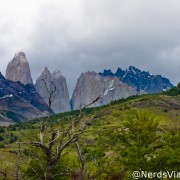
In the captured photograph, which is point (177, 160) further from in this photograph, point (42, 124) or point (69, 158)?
point (69, 158)

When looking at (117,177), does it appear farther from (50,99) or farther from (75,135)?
(50,99)

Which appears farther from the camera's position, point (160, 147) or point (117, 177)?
point (160, 147)

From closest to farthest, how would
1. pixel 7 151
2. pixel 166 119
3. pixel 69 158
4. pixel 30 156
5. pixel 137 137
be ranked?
pixel 30 156 → pixel 137 137 → pixel 69 158 → pixel 7 151 → pixel 166 119

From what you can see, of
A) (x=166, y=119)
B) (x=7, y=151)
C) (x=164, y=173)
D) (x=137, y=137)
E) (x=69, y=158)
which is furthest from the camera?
(x=166, y=119)

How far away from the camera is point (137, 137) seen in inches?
1519

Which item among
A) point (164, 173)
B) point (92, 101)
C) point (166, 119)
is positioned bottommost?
point (164, 173)

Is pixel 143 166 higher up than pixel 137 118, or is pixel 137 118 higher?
pixel 137 118

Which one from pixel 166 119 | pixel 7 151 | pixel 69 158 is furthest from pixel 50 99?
pixel 166 119

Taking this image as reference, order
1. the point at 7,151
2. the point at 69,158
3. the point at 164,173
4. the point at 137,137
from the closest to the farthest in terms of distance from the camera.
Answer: the point at 164,173
the point at 137,137
the point at 69,158
the point at 7,151

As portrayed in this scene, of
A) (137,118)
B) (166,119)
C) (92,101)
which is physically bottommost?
(92,101)

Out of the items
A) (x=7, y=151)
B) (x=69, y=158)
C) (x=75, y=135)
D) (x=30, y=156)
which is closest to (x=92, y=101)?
(x=75, y=135)

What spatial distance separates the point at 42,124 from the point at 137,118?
92.8 ft

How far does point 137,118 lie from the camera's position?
133 feet

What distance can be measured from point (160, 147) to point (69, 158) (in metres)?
22.7
